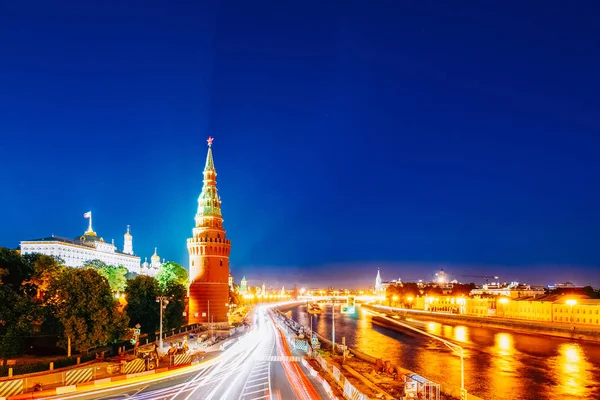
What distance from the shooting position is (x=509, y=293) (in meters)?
192

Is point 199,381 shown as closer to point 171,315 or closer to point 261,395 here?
point 261,395

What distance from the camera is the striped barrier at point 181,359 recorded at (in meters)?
47.6

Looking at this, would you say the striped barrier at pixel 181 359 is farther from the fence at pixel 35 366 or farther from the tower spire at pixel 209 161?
the tower spire at pixel 209 161

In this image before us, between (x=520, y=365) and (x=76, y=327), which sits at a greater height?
(x=76, y=327)

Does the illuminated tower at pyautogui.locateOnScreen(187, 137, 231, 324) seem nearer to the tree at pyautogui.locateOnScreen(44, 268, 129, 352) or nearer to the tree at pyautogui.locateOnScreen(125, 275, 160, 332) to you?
the tree at pyautogui.locateOnScreen(125, 275, 160, 332)

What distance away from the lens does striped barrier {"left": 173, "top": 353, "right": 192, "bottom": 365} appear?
156 feet

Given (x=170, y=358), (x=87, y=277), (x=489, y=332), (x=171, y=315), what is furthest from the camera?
(x=489, y=332)

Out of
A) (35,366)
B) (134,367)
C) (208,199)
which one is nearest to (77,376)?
(35,366)

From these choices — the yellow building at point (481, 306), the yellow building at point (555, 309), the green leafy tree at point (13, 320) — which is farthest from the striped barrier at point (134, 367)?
the yellow building at point (481, 306)

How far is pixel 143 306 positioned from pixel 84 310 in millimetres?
23431

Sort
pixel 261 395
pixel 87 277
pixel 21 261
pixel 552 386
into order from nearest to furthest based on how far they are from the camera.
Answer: pixel 261 395 → pixel 87 277 → pixel 552 386 → pixel 21 261

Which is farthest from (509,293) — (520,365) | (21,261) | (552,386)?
(21,261)

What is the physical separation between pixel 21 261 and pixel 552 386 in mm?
66576

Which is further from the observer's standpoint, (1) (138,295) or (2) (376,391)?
(1) (138,295)
